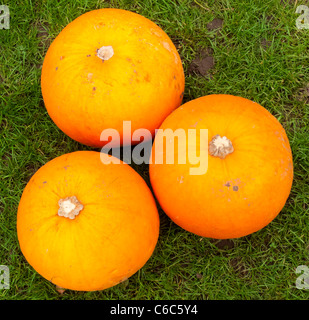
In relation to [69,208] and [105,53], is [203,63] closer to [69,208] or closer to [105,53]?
[105,53]

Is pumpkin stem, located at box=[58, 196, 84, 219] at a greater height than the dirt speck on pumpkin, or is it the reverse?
the dirt speck on pumpkin

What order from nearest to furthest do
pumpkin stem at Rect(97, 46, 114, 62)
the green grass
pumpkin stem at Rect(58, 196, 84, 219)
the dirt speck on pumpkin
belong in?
pumpkin stem at Rect(58, 196, 84, 219), pumpkin stem at Rect(97, 46, 114, 62), the green grass, the dirt speck on pumpkin

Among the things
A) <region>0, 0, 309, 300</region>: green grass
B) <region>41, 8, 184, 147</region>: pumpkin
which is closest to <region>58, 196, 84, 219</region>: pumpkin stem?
<region>41, 8, 184, 147</region>: pumpkin

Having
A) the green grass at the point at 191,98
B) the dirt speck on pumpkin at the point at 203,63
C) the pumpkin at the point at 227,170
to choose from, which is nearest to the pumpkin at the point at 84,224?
the pumpkin at the point at 227,170

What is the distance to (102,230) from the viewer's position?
2.17m

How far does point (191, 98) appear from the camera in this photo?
3.13 m

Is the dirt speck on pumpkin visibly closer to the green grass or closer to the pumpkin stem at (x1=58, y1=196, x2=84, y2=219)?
the green grass

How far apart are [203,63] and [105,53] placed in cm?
115

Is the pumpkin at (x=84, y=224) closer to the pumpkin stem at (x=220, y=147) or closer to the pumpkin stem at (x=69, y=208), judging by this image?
the pumpkin stem at (x=69, y=208)

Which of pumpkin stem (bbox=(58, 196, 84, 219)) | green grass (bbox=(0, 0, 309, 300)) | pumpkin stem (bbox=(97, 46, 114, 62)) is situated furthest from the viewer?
green grass (bbox=(0, 0, 309, 300))

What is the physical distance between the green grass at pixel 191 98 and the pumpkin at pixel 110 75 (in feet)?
2.27

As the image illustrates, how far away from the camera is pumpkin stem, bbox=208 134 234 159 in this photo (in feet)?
7.00

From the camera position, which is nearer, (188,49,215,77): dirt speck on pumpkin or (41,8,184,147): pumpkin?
(41,8,184,147): pumpkin
